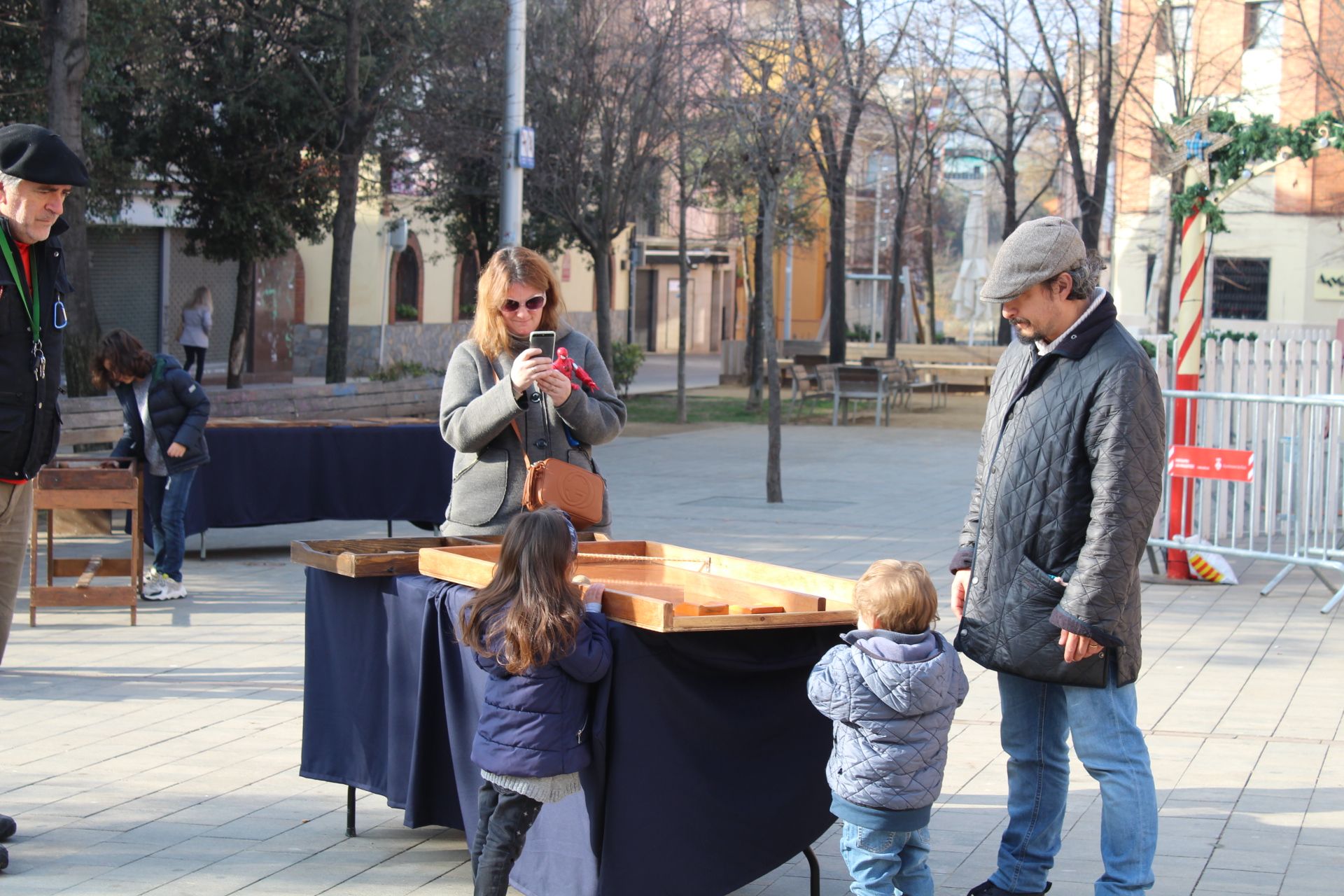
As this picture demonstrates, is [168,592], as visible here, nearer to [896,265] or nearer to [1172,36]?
[1172,36]

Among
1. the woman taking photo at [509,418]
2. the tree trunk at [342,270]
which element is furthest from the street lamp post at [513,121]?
the woman taking photo at [509,418]

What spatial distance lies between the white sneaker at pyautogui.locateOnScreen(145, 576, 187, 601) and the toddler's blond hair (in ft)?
20.4

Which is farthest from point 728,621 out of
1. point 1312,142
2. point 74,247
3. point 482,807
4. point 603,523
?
point 74,247

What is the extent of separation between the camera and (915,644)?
3.60 metres

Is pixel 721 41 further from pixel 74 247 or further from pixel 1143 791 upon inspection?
pixel 1143 791

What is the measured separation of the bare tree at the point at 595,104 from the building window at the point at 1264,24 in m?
18.4

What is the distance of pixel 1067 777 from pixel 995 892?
1.25 feet

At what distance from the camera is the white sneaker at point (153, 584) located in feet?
28.6

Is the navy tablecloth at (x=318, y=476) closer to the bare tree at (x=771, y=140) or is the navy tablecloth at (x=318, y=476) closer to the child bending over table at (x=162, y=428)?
the child bending over table at (x=162, y=428)

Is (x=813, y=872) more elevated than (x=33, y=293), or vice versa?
(x=33, y=293)

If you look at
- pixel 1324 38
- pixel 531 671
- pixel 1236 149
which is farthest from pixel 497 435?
pixel 1324 38

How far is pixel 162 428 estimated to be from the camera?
8789 millimetres

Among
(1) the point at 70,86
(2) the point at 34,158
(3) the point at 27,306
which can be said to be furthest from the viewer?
(1) the point at 70,86

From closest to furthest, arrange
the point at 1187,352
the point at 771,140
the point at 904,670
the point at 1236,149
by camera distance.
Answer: the point at 904,670
the point at 1236,149
the point at 1187,352
the point at 771,140
